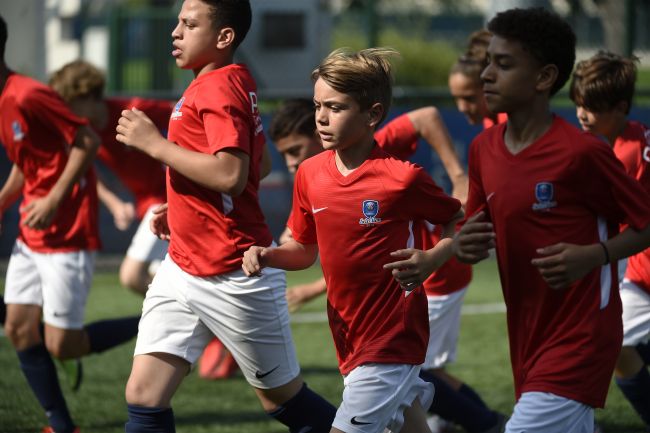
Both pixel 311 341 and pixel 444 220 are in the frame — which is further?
pixel 311 341

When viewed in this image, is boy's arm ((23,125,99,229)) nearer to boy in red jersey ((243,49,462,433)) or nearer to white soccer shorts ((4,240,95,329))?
white soccer shorts ((4,240,95,329))

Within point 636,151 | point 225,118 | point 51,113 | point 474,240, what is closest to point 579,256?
point 474,240

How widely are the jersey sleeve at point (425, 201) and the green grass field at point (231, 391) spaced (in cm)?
228

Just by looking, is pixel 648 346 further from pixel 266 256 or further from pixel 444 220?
pixel 266 256

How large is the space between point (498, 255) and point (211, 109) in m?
1.19

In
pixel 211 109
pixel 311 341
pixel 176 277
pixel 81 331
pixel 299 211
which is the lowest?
pixel 311 341

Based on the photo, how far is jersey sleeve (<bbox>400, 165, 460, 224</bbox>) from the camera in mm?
4094

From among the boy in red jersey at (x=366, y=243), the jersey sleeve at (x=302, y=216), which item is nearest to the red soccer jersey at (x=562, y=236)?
the boy in red jersey at (x=366, y=243)

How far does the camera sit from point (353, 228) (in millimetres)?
4133

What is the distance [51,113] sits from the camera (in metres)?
5.73

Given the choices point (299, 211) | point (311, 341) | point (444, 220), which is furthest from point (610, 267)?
point (311, 341)

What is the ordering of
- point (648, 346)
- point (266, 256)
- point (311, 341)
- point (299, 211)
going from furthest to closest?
point (311, 341) → point (648, 346) → point (299, 211) → point (266, 256)

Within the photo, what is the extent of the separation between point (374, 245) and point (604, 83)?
1.56 metres

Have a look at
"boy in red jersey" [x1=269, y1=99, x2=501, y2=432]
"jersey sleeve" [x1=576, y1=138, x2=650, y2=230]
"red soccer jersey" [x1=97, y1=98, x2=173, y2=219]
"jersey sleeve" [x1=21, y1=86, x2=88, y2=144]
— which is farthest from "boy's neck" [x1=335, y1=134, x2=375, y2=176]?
"red soccer jersey" [x1=97, y1=98, x2=173, y2=219]
